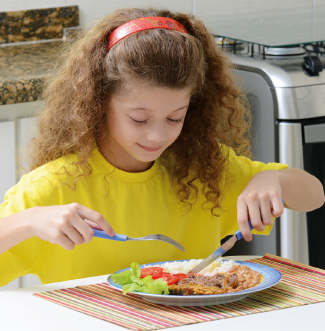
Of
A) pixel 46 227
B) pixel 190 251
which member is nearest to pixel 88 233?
pixel 46 227

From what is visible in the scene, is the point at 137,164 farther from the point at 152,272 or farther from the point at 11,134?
the point at 11,134

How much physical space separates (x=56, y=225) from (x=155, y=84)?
332 mm

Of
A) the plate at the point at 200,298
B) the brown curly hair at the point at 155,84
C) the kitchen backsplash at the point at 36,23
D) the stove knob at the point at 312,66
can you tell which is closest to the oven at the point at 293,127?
the stove knob at the point at 312,66

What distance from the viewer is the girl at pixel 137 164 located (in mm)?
1026

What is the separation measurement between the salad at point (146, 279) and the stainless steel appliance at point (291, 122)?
0.88 m

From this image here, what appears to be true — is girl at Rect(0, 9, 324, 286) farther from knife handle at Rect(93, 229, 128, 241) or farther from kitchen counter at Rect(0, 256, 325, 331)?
kitchen counter at Rect(0, 256, 325, 331)

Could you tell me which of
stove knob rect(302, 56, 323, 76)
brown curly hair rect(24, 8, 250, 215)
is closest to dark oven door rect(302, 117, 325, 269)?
stove knob rect(302, 56, 323, 76)

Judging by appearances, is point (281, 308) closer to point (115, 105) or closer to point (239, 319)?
point (239, 319)

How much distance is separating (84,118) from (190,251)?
0.39 metres

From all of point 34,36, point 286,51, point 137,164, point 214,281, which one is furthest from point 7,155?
point 214,281

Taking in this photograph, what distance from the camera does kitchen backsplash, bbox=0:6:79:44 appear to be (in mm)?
2355

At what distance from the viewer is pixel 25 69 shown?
192 cm

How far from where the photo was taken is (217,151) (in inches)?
49.7

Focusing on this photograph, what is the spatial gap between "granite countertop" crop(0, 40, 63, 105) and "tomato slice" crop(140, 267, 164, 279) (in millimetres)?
949
